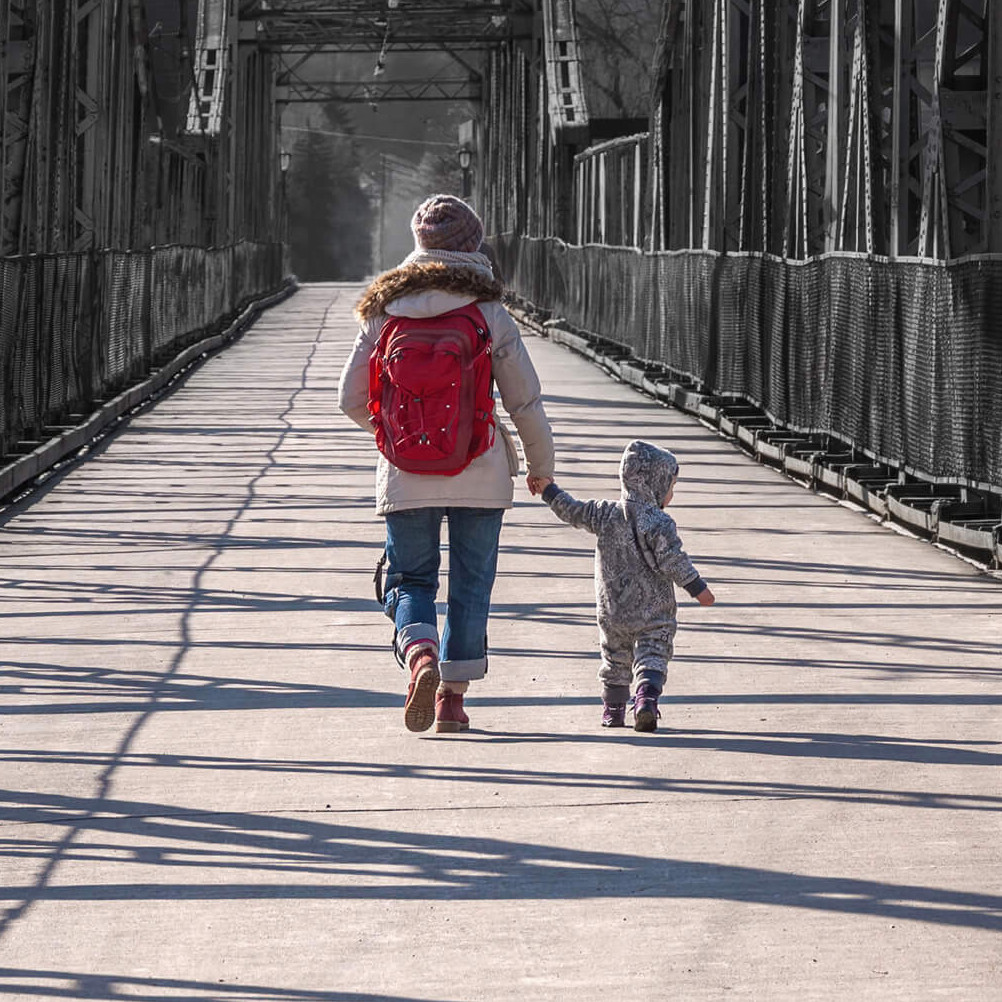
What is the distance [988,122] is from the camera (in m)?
12.4

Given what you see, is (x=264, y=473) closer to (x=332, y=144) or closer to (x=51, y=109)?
(x=51, y=109)

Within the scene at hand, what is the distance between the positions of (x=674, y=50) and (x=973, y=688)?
20589 millimetres

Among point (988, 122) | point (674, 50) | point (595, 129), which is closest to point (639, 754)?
point (988, 122)

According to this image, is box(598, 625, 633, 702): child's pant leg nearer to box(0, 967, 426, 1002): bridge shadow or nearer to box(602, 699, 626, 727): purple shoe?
box(602, 699, 626, 727): purple shoe

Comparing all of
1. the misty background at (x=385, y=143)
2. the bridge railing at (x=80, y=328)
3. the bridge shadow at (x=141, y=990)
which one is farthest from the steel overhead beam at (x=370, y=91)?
the bridge shadow at (x=141, y=990)

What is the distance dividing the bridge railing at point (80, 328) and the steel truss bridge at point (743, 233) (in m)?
0.05

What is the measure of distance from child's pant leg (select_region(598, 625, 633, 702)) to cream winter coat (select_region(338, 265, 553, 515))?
55 cm

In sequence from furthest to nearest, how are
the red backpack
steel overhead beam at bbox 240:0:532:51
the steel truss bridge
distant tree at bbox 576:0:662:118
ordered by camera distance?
distant tree at bbox 576:0:662:118 → steel overhead beam at bbox 240:0:532:51 → the steel truss bridge → the red backpack

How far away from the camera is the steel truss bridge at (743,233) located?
12867 millimetres

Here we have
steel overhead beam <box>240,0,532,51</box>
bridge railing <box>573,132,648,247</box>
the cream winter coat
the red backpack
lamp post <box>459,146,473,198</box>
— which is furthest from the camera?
lamp post <box>459,146,473,198</box>

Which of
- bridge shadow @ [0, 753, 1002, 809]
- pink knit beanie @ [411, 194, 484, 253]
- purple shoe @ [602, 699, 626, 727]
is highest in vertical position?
pink knit beanie @ [411, 194, 484, 253]

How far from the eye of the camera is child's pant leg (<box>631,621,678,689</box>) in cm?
705

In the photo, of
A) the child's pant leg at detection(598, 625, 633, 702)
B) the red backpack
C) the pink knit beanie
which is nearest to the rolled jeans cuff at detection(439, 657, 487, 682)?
the child's pant leg at detection(598, 625, 633, 702)

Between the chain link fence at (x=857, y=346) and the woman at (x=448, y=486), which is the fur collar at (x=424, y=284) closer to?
the woman at (x=448, y=486)
